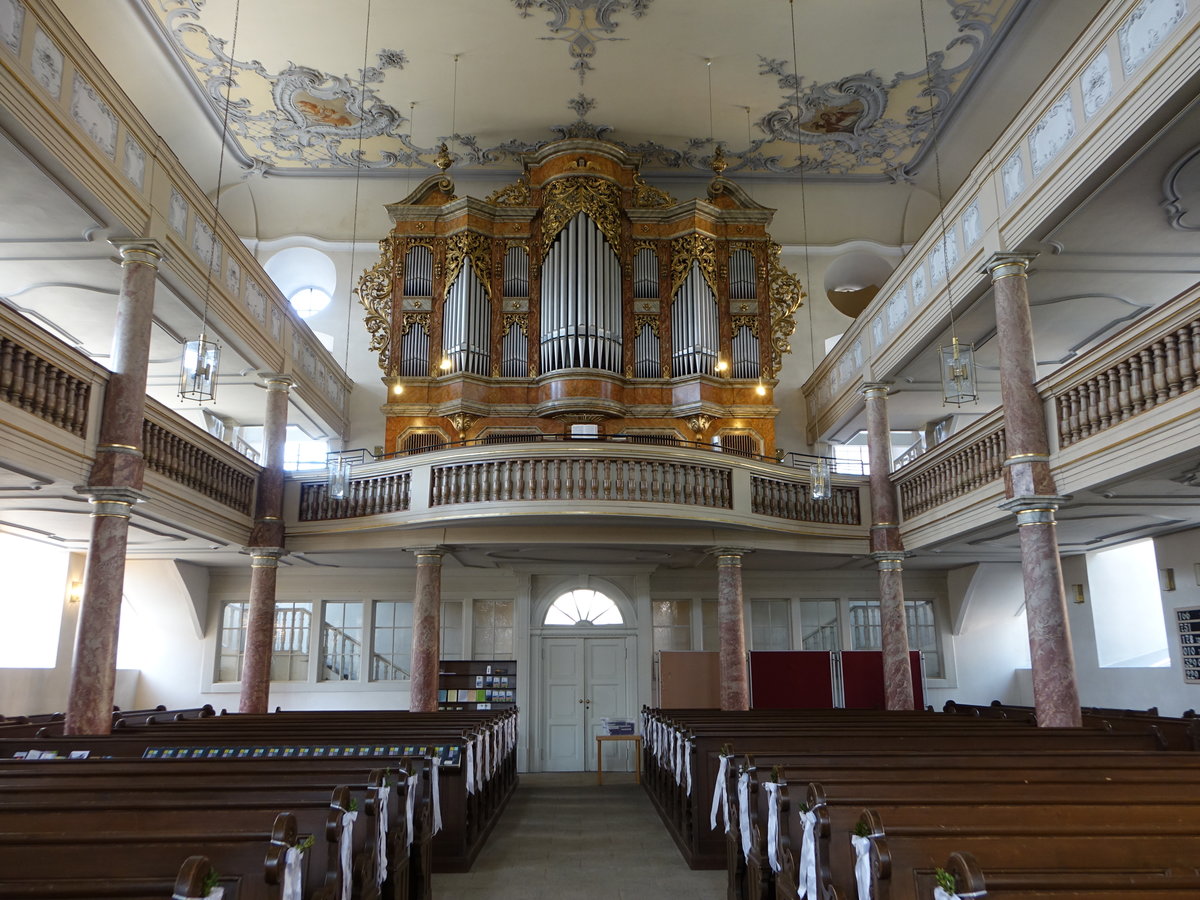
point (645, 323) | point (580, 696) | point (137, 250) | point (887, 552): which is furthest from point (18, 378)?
point (887, 552)

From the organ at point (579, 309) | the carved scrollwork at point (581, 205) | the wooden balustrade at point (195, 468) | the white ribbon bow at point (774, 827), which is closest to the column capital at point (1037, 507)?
the white ribbon bow at point (774, 827)

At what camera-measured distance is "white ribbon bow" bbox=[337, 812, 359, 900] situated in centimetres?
461

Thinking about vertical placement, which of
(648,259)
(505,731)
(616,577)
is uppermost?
(648,259)

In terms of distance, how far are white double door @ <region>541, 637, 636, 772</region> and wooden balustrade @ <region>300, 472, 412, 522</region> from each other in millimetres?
4794

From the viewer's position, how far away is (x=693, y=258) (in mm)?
16281

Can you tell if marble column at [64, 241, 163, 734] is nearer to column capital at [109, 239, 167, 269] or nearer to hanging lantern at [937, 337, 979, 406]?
column capital at [109, 239, 167, 269]

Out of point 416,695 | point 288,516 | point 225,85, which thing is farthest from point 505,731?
point 225,85

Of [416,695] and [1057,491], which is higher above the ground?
[1057,491]

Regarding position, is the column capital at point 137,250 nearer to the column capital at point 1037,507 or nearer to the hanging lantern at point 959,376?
the hanging lantern at point 959,376

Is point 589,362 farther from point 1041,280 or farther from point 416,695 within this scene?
point 1041,280

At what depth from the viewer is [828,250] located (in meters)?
18.5

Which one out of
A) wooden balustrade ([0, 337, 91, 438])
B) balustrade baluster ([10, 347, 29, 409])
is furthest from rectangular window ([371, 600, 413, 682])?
balustrade baluster ([10, 347, 29, 409])

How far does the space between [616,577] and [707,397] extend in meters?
3.73

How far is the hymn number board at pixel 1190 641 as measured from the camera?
12039 mm
